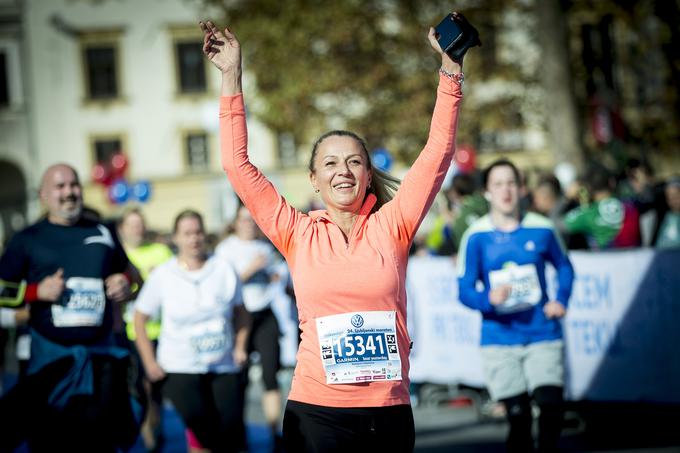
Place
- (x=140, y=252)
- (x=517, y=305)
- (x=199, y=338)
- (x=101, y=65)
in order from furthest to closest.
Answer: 1. (x=101, y=65)
2. (x=140, y=252)
3. (x=199, y=338)
4. (x=517, y=305)

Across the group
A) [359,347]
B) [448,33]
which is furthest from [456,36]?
[359,347]

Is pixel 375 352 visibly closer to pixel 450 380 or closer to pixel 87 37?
pixel 450 380

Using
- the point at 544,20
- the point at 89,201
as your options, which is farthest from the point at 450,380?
the point at 89,201

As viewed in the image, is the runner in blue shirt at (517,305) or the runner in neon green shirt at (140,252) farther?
the runner in neon green shirt at (140,252)

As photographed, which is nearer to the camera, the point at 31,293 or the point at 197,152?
the point at 31,293

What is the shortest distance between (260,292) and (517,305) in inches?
141

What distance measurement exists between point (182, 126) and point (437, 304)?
33.8 meters

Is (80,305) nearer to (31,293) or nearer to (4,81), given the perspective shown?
(31,293)

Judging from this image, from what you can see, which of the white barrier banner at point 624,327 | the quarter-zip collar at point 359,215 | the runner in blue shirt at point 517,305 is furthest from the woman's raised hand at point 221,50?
the white barrier banner at point 624,327

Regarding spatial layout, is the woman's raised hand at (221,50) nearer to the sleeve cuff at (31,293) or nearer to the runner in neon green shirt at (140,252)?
the sleeve cuff at (31,293)

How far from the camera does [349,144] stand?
4.49 m

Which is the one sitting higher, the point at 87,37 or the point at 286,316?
the point at 87,37

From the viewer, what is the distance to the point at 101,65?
4459cm

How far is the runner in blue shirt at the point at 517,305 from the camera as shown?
7023 mm
